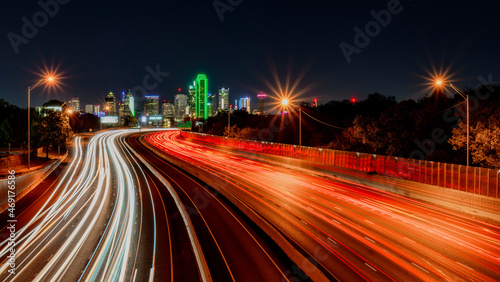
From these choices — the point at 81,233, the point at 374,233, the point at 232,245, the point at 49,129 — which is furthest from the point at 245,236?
the point at 49,129

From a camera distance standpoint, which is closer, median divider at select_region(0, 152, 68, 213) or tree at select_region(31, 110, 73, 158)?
median divider at select_region(0, 152, 68, 213)

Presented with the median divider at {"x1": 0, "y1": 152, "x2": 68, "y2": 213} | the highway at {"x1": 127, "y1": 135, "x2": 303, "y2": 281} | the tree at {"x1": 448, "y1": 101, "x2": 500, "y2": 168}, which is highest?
the tree at {"x1": 448, "y1": 101, "x2": 500, "y2": 168}

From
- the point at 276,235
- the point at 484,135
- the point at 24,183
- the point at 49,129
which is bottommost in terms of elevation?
the point at 276,235

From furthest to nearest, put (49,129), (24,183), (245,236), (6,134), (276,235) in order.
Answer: (6,134) < (49,129) < (24,183) < (245,236) < (276,235)

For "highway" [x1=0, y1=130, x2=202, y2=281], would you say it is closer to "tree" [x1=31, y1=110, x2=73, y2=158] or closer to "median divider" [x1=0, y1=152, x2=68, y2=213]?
"median divider" [x1=0, y1=152, x2=68, y2=213]

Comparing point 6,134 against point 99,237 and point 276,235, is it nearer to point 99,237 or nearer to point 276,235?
point 99,237

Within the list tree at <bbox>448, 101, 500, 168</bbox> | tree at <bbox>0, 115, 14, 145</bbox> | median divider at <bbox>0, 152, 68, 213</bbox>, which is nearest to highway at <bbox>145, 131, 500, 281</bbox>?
tree at <bbox>448, 101, 500, 168</bbox>

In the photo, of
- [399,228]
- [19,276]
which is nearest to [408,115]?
[399,228]
